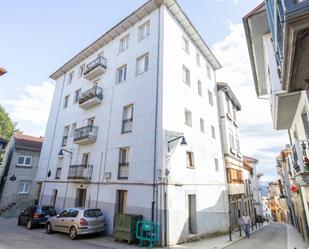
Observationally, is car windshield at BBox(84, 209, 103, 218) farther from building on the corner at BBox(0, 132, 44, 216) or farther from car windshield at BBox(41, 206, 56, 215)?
building on the corner at BBox(0, 132, 44, 216)

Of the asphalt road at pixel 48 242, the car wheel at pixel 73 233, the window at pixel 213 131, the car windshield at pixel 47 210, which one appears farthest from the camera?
the window at pixel 213 131

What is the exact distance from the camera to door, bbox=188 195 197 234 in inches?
499

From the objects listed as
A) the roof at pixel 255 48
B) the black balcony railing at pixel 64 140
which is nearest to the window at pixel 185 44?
the roof at pixel 255 48

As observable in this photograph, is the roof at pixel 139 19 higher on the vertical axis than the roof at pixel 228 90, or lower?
higher

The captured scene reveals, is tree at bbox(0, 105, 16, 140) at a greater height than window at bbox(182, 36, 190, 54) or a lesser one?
lesser

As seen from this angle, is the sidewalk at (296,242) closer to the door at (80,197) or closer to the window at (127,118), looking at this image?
the window at (127,118)

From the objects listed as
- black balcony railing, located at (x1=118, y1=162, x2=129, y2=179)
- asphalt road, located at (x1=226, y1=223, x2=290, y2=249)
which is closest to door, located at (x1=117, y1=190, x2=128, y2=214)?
black balcony railing, located at (x1=118, y1=162, x2=129, y2=179)

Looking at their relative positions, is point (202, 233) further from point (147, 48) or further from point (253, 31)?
point (147, 48)

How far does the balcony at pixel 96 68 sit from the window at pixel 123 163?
8.20 metres

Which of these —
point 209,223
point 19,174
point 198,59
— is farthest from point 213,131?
point 19,174

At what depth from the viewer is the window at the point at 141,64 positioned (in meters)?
14.8

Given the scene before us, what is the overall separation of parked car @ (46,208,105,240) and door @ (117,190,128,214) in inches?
46.3

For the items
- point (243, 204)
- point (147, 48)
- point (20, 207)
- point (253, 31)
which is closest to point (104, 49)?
point (147, 48)

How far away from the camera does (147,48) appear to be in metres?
15.0
